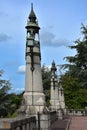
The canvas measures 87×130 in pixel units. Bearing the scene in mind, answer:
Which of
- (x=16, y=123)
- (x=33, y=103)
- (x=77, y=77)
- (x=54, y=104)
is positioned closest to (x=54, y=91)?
(x=54, y=104)

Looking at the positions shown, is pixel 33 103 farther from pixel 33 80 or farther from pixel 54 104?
pixel 54 104

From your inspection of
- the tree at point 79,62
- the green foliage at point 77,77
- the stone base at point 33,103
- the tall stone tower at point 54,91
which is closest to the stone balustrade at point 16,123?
the stone base at point 33,103

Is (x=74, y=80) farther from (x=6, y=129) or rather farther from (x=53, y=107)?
(x=6, y=129)

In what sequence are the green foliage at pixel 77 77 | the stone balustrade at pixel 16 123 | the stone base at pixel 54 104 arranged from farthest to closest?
the green foliage at pixel 77 77, the stone base at pixel 54 104, the stone balustrade at pixel 16 123

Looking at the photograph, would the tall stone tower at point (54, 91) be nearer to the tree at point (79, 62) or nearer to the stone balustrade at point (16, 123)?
the stone balustrade at point (16, 123)

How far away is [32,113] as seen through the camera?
15.7 meters

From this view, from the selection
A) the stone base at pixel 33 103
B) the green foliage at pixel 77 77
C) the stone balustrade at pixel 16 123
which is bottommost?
the stone balustrade at pixel 16 123

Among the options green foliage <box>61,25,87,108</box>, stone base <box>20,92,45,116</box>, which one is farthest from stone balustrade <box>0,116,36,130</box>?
green foliage <box>61,25,87,108</box>

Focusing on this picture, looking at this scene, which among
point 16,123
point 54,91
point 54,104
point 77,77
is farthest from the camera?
point 77,77

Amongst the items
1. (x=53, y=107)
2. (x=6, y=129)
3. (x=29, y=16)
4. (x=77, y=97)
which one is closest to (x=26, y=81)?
(x=29, y=16)

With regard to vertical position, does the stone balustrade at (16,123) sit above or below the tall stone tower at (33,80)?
below

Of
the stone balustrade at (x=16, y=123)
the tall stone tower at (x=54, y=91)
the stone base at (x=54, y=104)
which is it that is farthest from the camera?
the stone base at (x=54, y=104)

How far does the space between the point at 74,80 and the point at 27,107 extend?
155 ft

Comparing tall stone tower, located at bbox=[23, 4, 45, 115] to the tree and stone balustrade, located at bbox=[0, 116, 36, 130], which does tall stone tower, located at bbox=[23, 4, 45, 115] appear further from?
the tree
